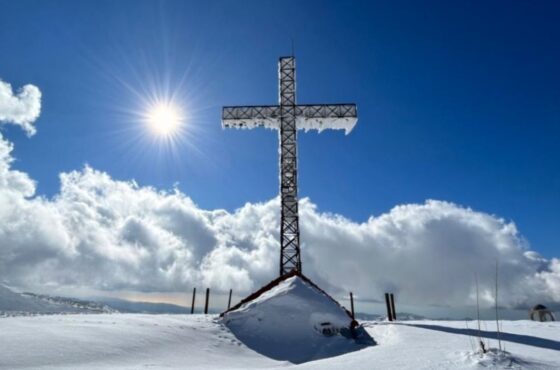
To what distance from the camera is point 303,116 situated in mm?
22078

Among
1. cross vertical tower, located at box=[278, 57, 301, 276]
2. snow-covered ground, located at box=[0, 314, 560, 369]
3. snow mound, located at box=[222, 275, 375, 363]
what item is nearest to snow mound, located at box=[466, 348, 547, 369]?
snow-covered ground, located at box=[0, 314, 560, 369]

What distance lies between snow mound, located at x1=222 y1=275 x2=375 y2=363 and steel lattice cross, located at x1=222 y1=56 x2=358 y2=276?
19.9 ft

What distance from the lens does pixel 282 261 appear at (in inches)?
802

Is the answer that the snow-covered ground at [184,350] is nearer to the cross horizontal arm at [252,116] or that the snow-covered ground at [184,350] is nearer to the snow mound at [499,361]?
the snow mound at [499,361]

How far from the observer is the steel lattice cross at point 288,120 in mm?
20750

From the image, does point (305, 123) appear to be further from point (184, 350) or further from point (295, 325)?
point (184, 350)

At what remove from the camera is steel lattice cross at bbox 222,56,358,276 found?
20750 mm

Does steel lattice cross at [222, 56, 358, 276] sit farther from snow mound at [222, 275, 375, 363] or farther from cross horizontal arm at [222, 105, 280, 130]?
snow mound at [222, 275, 375, 363]

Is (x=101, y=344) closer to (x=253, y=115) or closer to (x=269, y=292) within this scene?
(x=269, y=292)

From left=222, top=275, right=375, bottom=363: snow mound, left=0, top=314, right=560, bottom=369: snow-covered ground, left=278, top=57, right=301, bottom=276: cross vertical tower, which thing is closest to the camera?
left=0, top=314, right=560, bottom=369: snow-covered ground

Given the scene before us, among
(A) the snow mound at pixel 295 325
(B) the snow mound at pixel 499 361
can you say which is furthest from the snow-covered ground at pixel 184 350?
(A) the snow mound at pixel 295 325

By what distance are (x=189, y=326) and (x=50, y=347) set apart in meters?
5.26

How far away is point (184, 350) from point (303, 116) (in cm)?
1614

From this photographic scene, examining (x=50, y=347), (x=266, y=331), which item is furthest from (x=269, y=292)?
(x=50, y=347)
